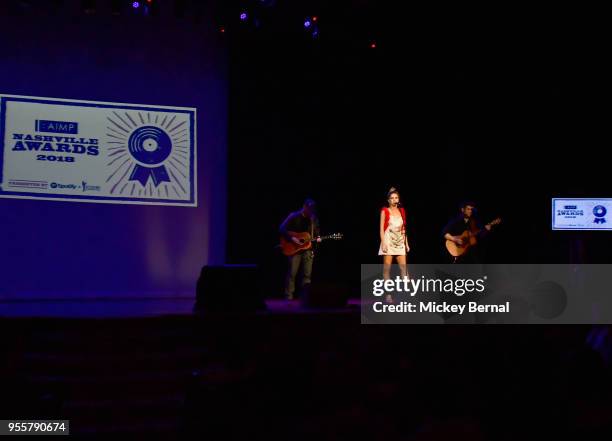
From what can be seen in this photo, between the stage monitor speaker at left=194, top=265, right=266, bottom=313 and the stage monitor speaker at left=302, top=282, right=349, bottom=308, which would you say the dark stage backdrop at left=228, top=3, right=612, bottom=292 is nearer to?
the stage monitor speaker at left=302, top=282, right=349, bottom=308

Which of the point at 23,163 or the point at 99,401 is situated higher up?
the point at 23,163

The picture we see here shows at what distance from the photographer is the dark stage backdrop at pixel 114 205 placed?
8812 millimetres

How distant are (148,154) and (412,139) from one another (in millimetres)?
4153

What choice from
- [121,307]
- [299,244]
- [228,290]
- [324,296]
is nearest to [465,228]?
[324,296]

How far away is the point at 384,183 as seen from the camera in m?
10.0

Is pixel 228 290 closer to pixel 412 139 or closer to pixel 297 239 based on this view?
pixel 297 239

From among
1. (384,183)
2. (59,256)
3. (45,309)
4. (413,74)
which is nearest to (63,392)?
(45,309)

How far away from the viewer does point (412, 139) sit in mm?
10156

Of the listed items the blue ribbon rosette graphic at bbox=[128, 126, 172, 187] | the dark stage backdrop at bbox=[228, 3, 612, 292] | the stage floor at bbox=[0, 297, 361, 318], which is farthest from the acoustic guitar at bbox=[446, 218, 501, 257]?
the blue ribbon rosette graphic at bbox=[128, 126, 172, 187]

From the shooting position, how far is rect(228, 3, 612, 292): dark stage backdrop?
959 cm

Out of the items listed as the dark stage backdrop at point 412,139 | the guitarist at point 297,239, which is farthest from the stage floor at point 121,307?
the dark stage backdrop at point 412,139

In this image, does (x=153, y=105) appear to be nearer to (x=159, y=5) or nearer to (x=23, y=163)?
(x=159, y=5)

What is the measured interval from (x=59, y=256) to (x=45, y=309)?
5.04ft

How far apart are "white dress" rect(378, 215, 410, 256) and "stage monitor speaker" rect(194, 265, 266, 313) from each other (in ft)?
6.53
